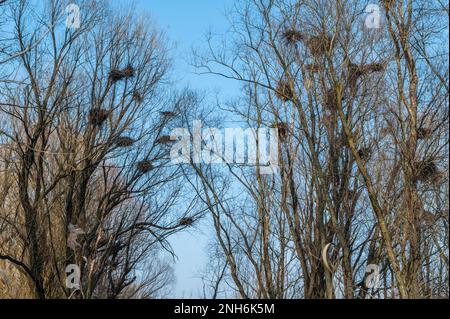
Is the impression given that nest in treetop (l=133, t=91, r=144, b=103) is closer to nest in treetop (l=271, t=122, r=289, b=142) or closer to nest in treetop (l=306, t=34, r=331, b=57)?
nest in treetop (l=271, t=122, r=289, b=142)

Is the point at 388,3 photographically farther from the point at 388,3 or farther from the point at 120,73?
the point at 120,73

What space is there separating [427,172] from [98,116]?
7577 millimetres

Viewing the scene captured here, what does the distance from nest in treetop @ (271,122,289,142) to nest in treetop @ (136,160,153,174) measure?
3.48m

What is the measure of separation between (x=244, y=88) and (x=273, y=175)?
7.01 feet

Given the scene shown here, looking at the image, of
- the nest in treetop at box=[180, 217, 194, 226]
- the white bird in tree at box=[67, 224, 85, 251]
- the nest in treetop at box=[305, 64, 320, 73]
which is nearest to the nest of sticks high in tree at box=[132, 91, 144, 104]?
the nest in treetop at box=[180, 217, 194, 226]

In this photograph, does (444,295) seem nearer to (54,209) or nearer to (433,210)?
(433,210)

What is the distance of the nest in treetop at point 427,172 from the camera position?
40.3 ft

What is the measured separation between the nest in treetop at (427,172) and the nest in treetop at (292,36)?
4.17 metres

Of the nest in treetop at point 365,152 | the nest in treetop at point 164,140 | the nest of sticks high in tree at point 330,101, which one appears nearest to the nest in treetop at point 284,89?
the nest of sticks high in tree at point 330,101

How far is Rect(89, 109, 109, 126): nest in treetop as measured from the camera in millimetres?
15906

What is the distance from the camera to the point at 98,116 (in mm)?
15969

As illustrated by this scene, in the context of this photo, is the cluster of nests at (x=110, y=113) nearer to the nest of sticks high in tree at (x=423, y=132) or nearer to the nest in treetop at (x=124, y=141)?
the nest in treetop at (x=124, y=141)
